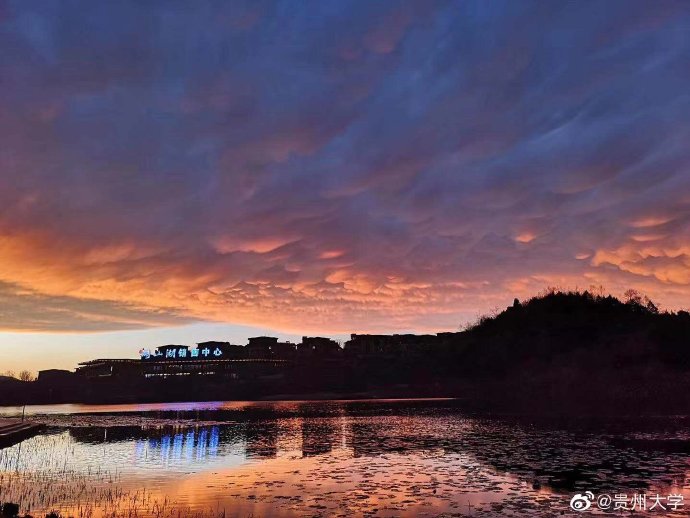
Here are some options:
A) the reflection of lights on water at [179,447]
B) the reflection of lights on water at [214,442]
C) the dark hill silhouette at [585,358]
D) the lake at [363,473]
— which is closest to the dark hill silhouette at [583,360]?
the dark hill silhouette at [585,358]

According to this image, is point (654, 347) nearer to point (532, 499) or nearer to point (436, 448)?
point (436, 448)

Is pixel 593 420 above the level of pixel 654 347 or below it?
below

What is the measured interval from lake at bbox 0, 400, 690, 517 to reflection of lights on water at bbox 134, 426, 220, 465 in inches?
7.9

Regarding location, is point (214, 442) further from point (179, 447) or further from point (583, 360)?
point (583, 360)

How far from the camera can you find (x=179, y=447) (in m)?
56.1

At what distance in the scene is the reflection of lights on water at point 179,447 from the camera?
47.9 m

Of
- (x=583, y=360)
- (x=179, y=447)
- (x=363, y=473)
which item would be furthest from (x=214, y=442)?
(x=583, y=360)

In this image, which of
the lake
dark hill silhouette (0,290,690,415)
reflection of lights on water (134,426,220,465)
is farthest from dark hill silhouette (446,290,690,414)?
reflection of lights on water (134,426,220,465)

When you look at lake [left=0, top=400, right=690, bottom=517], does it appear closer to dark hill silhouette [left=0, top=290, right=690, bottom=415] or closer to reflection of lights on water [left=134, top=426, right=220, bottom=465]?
reflection of lights on water [left=134, top=426, right=220, bottom=465]

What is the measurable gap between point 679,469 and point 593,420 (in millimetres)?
39867

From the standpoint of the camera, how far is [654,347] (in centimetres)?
12975

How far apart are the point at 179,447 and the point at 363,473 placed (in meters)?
28.3

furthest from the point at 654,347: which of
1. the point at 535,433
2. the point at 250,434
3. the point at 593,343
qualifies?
the point at 250,434

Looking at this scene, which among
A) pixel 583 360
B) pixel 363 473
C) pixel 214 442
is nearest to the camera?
pixel 363 473
